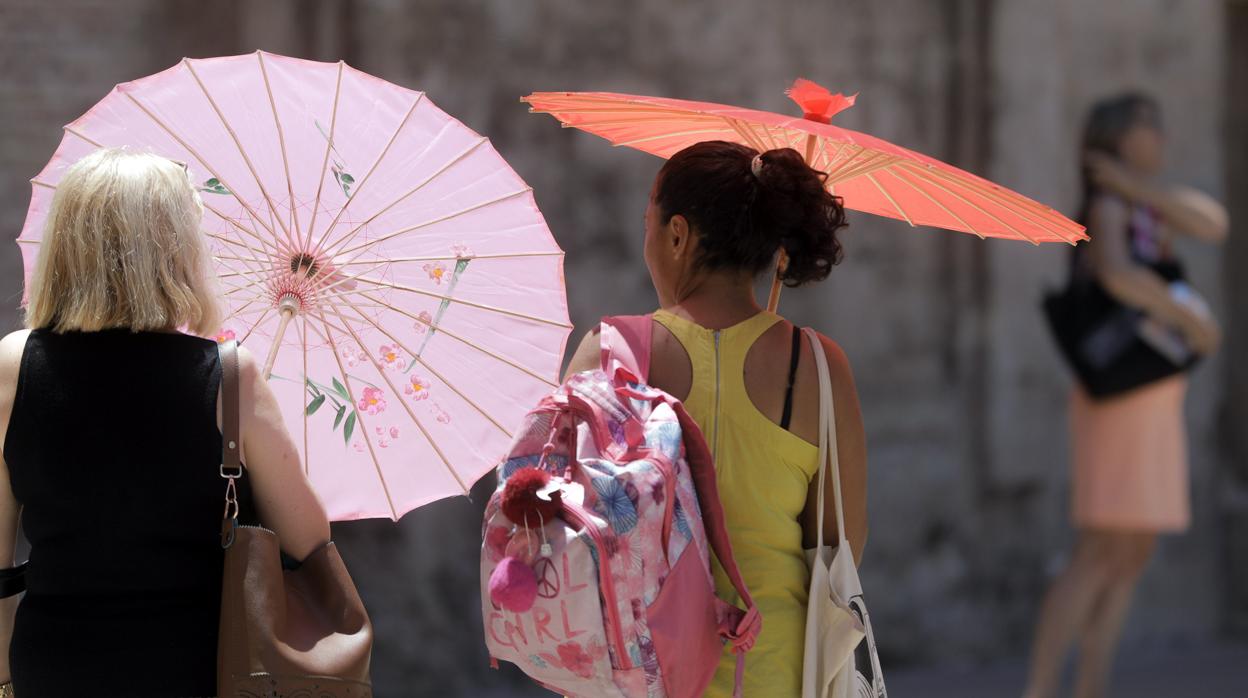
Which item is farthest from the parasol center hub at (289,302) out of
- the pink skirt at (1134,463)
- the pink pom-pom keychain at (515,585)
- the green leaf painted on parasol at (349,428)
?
the pink skirt at (1134,463)

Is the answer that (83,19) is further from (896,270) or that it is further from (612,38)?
(896,270)

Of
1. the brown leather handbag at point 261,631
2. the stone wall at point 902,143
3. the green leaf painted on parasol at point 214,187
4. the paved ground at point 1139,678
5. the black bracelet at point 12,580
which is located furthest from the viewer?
the paved ground at point 1139,678

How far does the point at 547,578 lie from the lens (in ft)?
7.41

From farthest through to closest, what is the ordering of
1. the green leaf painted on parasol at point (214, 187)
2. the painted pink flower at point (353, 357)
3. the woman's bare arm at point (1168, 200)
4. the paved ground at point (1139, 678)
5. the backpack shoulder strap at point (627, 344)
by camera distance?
1. the paved ground at point (1139, 678)
2. the woman's bare arm at point (1168, 200)
3. the painted pink flower at point (353, 357)
4. the green leaf painted on parasol at point (214, 187)
5. the backpack shoulder strap at point (627, 344)

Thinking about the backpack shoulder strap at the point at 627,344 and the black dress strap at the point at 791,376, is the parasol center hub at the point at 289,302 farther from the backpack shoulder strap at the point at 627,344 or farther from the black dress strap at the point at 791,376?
the black dress strap at the point at 791,376

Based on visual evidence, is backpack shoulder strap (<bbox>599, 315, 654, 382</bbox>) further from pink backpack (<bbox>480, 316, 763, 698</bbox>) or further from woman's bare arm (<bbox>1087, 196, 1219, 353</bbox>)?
woman's bare arm (<bbox>1087, 196, 1219, 353</bbox>)

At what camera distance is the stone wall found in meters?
5.27

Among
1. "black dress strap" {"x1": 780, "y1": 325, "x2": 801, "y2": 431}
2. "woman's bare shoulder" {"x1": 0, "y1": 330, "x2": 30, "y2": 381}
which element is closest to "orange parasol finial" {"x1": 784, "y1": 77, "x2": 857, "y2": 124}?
"black dress strap" {"x1": 780, "y1": 325, "x2": 801, "y2": 431}

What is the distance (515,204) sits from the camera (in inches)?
114

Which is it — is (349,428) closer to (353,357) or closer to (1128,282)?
(353,357)

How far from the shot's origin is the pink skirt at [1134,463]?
226 inches

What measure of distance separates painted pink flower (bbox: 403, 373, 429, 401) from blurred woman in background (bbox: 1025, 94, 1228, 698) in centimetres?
355

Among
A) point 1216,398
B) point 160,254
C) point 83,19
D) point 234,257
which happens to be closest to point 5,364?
point 160,254

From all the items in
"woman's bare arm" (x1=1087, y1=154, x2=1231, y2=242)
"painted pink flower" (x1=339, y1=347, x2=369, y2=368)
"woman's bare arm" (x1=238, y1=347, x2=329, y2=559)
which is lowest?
"woman's bare arm" (x1=238, y1=347, x2=329, y2=559)
